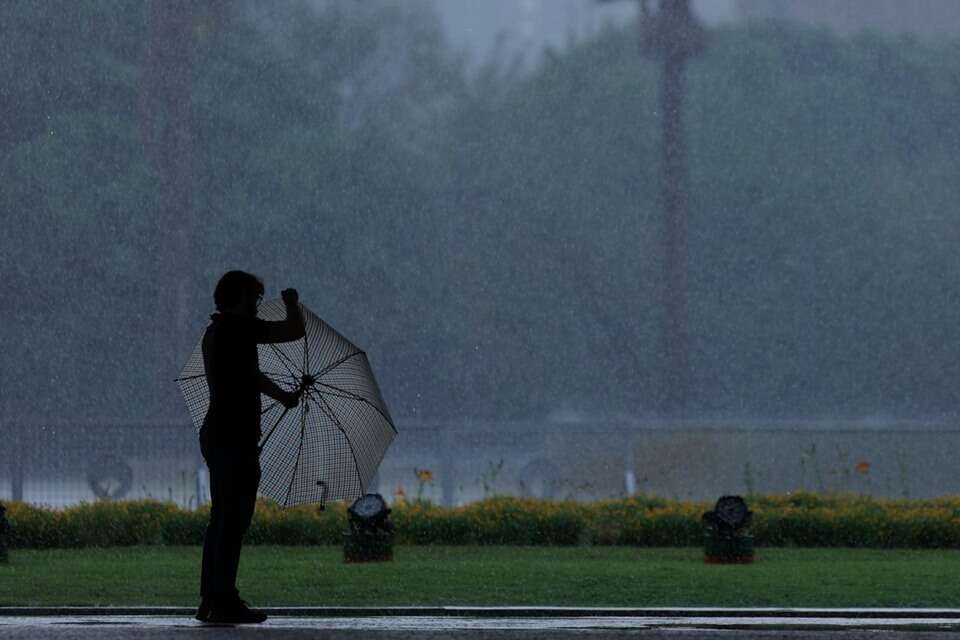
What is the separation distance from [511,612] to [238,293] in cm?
243

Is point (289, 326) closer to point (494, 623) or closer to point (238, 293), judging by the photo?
point (238, 293)

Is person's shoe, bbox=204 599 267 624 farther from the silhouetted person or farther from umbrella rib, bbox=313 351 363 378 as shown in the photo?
umbrella rib, bbox=313 351 363 378

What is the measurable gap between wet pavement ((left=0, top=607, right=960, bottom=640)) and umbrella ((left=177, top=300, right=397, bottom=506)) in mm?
706

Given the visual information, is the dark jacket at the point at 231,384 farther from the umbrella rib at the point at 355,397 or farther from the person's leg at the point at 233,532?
the umbrella rib at the point at 355,397

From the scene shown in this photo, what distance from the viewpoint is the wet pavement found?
9.13 meters

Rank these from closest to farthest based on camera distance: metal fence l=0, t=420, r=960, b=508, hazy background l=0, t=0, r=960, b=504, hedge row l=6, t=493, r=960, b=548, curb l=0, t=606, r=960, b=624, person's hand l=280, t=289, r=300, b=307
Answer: person's hand l=280, t=289, r=300, b=307
curb l=0, t=606, r=960, b=624
hedge row l=6, t=493, r=960, b=548
metal fence l=0, t=420, r=960, b=508
hazy background l=0, t=0, r=960, b=504

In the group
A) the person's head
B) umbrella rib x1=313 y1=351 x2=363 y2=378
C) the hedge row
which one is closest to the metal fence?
the hedge row

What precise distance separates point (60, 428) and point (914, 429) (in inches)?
447

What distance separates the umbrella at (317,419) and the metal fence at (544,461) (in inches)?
373

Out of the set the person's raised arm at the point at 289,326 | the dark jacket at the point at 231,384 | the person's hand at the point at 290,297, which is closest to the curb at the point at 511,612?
the dark jacket at the point at 231,384

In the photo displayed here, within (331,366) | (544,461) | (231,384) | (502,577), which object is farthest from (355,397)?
(544,461)

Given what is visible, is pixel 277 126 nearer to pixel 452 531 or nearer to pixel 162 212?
pixel 162 212

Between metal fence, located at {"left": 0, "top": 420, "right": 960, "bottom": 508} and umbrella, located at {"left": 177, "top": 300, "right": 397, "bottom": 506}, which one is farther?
metal fence, located at {"left": 0, "top": 420, "right": 960, "bottom": 508}

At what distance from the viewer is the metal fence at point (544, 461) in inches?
870
